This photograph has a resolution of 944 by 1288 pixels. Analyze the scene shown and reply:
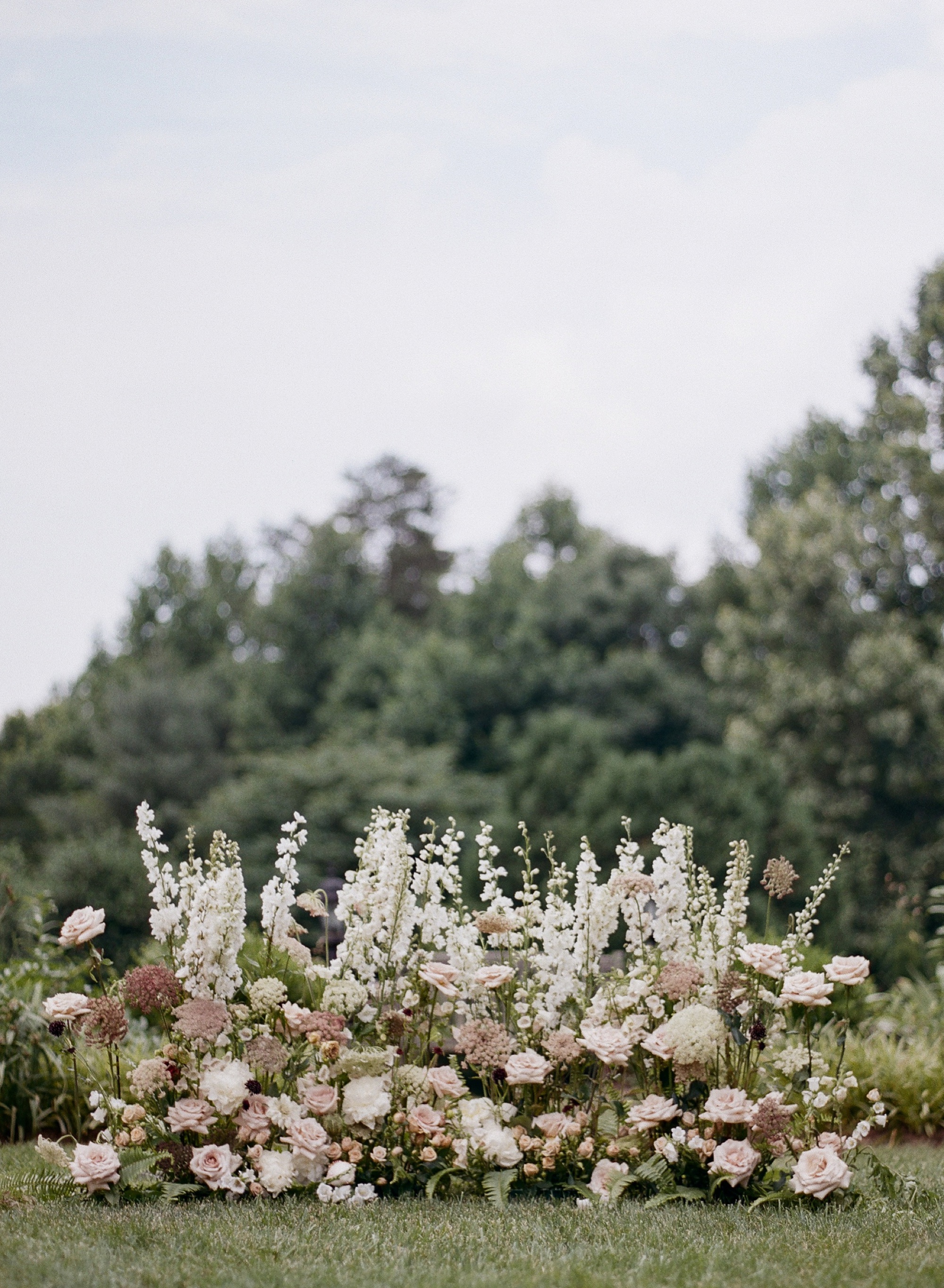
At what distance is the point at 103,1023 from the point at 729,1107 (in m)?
2.33

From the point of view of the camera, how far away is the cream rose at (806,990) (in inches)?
156

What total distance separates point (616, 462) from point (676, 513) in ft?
14.3

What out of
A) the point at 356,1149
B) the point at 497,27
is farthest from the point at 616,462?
the point at 356,1149

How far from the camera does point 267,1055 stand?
396 cm

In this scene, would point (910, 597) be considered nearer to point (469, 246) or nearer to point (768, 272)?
point (768, 272)

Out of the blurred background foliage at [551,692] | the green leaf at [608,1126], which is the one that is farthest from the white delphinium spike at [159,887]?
the blurred background foliage at [551,692]

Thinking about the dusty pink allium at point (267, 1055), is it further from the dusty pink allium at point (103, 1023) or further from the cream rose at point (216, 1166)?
the dusty pink allium at point (103, 1023)

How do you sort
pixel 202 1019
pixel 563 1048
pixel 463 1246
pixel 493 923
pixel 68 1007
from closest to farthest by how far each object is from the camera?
→ pixel 463 1246 < pixel 202 1019 < pixel 68 1007 < pixel 563 1048 < pixel 493 923

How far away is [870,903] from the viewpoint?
17719 millimetres

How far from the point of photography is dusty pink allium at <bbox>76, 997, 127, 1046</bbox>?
396 cm

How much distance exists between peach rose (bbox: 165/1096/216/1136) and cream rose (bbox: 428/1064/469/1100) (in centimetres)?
83

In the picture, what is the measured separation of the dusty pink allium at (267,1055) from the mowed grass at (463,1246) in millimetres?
458

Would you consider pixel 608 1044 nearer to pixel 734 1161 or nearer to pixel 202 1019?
pixel 734 1161

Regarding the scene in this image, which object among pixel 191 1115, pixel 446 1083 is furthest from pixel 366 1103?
pixel 191 1115
